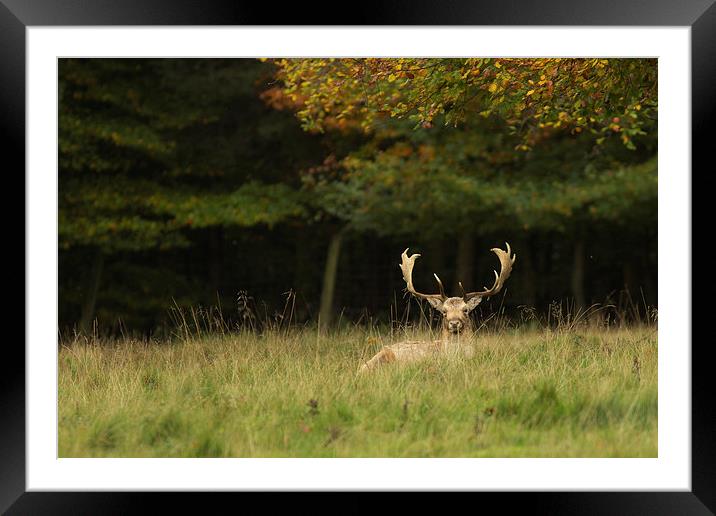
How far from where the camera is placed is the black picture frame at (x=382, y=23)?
4812 millimetres

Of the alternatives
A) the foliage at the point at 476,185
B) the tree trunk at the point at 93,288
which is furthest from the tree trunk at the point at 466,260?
the tree trunk at the point at 93,288

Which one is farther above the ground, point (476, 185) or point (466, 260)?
point (476, 185)

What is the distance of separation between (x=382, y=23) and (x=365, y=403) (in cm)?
292

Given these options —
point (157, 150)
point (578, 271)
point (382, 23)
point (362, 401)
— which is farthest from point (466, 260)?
point (382, 23)

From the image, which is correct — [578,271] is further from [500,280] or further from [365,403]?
[365,403]

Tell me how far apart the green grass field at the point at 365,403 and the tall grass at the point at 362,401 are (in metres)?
0.01

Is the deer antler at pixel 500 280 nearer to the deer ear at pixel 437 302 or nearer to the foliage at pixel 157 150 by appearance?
the deer ear at pixel 437 302

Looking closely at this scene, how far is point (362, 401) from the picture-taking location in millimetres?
6520

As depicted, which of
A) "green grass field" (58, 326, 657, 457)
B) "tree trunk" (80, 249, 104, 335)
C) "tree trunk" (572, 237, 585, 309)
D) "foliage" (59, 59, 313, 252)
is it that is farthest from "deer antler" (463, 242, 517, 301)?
"tree trunk" (572, 237, 585, 309)

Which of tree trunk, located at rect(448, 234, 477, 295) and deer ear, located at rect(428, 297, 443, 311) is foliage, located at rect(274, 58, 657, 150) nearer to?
deer ear, located at rect(428, 297, 443, 311)

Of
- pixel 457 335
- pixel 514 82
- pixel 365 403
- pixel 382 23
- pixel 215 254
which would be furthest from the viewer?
pixel 215 254

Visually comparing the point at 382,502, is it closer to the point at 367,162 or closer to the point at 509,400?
the point at 509,400

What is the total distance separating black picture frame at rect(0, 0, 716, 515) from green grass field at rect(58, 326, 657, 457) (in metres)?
0.51

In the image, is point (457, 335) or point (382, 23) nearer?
point (382, 23)
